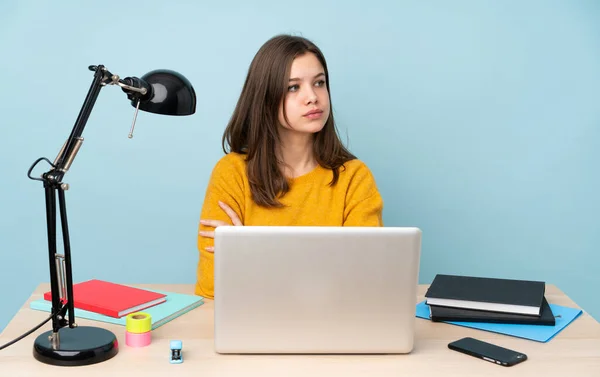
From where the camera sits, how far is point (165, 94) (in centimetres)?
153

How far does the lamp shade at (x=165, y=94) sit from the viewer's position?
60.1 inches

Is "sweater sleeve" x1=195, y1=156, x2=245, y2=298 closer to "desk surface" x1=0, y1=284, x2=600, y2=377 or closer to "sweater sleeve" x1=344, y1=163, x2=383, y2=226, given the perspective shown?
"sweater sleeve" x1=344, y1=163, x2=383, y2=226

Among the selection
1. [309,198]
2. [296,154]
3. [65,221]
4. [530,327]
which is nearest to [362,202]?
[309,198]

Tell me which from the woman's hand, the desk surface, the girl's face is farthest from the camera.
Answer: the girl's face

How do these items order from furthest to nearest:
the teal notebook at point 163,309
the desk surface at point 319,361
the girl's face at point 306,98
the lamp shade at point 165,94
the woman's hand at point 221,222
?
the girl's face at point 306,98 < the woman's hand at point 221,222 < the teal notebook at point 163,309 < the lamp shade at point 165,94 < the desk surface at point 319,361

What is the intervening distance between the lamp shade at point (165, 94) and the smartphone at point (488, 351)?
2.49ft

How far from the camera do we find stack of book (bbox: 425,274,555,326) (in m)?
1.68

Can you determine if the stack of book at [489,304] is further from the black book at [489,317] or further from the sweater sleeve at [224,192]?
the sweater sleeve at [224,192]

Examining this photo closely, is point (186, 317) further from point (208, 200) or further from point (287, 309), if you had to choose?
point (208, 200)

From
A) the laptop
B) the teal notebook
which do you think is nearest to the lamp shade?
the laptop

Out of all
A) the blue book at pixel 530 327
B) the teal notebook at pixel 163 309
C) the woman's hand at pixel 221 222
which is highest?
the woman's hand at pixel 221 222

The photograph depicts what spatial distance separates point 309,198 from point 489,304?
86 centimetres

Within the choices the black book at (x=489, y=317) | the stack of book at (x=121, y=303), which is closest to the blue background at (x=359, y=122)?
the stack of book at (x=121, y=303)

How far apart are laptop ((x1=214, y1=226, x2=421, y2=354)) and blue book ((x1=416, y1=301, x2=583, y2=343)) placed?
0.29m
